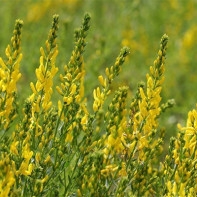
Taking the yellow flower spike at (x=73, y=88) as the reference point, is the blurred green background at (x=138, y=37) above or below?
above

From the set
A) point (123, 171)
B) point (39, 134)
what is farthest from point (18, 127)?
point (123, 171)

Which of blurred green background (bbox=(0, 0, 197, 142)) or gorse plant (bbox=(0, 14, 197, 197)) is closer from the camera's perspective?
gorse plant (bbox=(0, 14, 197, 197))

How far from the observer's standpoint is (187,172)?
236 cm

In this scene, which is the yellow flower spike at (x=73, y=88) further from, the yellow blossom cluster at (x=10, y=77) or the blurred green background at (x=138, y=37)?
the blurred green background at (x=138, y=37)

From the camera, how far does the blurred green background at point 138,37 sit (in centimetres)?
599

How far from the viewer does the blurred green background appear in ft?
19.7

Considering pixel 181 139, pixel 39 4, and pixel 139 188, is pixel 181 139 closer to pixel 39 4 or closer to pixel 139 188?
pixel 139 188

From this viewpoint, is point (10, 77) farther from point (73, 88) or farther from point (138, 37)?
point (138, 37)

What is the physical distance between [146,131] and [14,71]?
83cm

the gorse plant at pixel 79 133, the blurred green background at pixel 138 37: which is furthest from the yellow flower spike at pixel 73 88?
the blurred green background at pixel 138 37

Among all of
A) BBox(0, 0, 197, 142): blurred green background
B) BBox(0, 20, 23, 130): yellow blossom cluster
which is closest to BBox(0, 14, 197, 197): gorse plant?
BBox(0, 20, 23, 130): yellow blossom cluster

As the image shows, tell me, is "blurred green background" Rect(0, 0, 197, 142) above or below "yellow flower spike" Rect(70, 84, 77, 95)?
above

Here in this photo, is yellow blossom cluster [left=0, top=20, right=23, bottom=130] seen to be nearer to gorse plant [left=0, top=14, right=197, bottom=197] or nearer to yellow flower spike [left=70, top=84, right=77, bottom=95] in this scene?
gorse plant [left=0, top=14, right=197, bottom=197]

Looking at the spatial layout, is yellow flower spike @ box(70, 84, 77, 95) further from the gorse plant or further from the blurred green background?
the blurred green background
